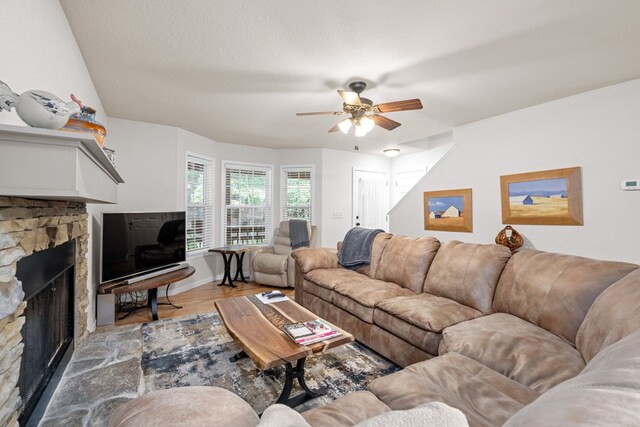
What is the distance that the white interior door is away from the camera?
6.17m

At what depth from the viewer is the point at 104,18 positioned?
1.93m

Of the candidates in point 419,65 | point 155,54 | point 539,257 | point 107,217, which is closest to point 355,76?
point 419,65

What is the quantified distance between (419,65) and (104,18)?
2.43 m

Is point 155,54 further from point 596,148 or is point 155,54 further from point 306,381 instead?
point 596,148

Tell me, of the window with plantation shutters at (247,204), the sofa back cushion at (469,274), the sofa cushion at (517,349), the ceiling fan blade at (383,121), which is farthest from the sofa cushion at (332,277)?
the window with plantation shutters at (247,204)

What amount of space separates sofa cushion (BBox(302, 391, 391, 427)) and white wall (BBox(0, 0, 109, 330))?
170 cm

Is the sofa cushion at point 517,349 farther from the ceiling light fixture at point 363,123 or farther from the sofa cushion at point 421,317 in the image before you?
the ceiling light fixture at point 363,123

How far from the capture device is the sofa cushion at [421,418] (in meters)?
0.49

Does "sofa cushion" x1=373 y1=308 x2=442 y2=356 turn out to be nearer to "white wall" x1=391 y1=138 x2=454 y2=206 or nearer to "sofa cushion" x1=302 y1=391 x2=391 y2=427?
"sofa cushion" x1=302 y1=391 x2=391 y2=427

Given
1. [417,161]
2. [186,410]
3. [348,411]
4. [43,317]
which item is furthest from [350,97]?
[417,161]

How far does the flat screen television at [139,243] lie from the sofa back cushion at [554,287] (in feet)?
12.5

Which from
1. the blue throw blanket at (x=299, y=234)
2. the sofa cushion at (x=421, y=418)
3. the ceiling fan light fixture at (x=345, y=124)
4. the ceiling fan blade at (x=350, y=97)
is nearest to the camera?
the sofa cushion at (x=421, y=418)

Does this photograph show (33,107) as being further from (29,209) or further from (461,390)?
(461,390)

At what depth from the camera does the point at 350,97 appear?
8.26ft
